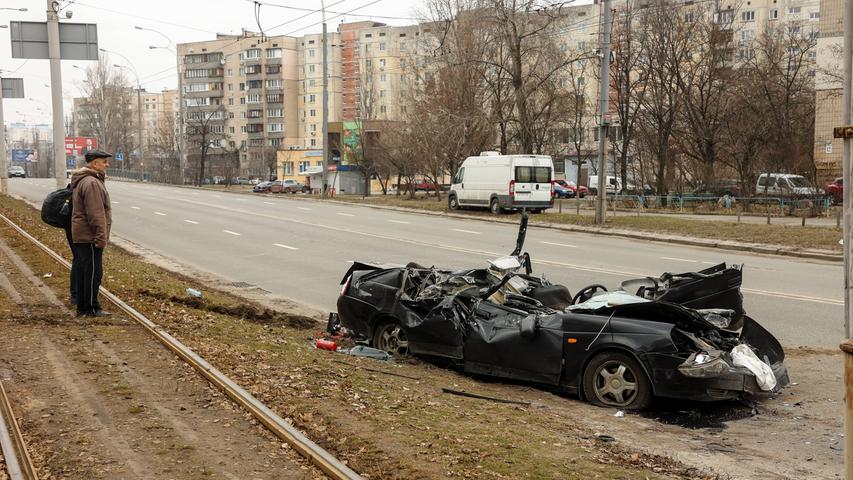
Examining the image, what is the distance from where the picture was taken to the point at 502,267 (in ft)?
27.6

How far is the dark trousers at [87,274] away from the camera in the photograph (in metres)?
8.40

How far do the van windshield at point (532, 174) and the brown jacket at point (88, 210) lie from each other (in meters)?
24.1

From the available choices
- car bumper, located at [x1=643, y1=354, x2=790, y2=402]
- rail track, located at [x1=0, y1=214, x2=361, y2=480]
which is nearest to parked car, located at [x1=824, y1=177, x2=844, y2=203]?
car bumper, located at [x1=643, y1=354, x2=790, y2=402]

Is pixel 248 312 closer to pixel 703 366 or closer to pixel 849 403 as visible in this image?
pixel 703 366

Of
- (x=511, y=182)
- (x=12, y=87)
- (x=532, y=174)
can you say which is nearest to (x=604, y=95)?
(x=532, y=174)

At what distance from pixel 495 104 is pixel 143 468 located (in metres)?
34.2

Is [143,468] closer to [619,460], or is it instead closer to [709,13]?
[619,460]

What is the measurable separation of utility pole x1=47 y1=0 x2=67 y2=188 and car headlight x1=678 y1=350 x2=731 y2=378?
18.0 meters

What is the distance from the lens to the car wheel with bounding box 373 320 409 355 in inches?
328

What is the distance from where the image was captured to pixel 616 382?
21.7 feet

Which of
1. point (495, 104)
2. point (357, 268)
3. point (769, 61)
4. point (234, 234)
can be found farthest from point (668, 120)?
point (357, 268)

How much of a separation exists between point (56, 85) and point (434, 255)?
36.1 ft

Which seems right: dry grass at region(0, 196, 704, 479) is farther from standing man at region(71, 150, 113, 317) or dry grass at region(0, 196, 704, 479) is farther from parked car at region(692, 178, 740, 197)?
parked car at region(692, 178, 740, 197)

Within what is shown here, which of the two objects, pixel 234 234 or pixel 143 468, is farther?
pixel 234 234
